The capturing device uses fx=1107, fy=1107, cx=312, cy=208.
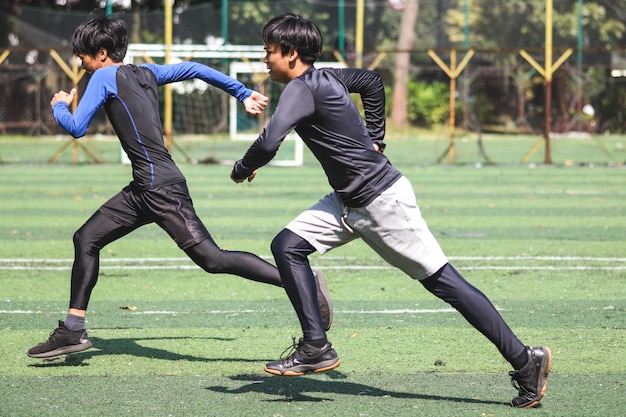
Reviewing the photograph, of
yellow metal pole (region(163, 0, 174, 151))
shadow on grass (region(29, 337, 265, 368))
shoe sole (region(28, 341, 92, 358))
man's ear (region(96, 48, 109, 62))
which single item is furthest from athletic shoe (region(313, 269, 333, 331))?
yellow metal pole (region(163, 0, 174, 151))

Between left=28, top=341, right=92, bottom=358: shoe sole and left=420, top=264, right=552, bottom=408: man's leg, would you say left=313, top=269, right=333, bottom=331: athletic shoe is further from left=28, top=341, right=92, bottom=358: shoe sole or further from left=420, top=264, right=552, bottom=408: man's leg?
left=28, top=341, right=92, bottom=358: shoe sole

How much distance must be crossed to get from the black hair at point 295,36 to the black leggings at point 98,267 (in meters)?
1.40

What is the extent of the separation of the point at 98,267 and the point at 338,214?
164cm

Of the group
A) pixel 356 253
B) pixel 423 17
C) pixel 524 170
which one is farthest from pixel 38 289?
pixel 423 17

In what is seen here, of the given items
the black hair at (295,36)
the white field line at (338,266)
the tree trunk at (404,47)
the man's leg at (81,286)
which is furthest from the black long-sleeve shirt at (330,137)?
the tree trunk at (404,47)

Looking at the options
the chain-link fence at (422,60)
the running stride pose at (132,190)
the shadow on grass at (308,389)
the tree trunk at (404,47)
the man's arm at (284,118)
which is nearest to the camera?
the man's arm at (284,118)

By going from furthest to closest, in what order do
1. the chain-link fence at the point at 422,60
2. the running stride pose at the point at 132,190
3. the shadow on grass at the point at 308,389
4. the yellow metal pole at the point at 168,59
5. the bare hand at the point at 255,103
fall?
1. the chain-link fence at the point at 422,60
2. the yellow metal pole at the point at 168,59
3. the running stride pose at the point at 132,190
4. the bare hand at the point at 255,103
5. the shadow on grass at the point at 308,389

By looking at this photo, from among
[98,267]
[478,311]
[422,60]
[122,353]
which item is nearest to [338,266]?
[122,353]

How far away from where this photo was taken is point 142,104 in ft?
20.8

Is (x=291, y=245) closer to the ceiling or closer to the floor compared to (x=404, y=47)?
closer to the floor

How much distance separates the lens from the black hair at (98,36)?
6262mm

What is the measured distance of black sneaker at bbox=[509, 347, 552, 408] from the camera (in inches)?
209

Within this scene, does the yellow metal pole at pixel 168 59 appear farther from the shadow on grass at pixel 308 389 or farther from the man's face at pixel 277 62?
the man's face at pixel 277 62

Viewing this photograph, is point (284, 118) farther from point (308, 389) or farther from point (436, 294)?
point (308, 389)
